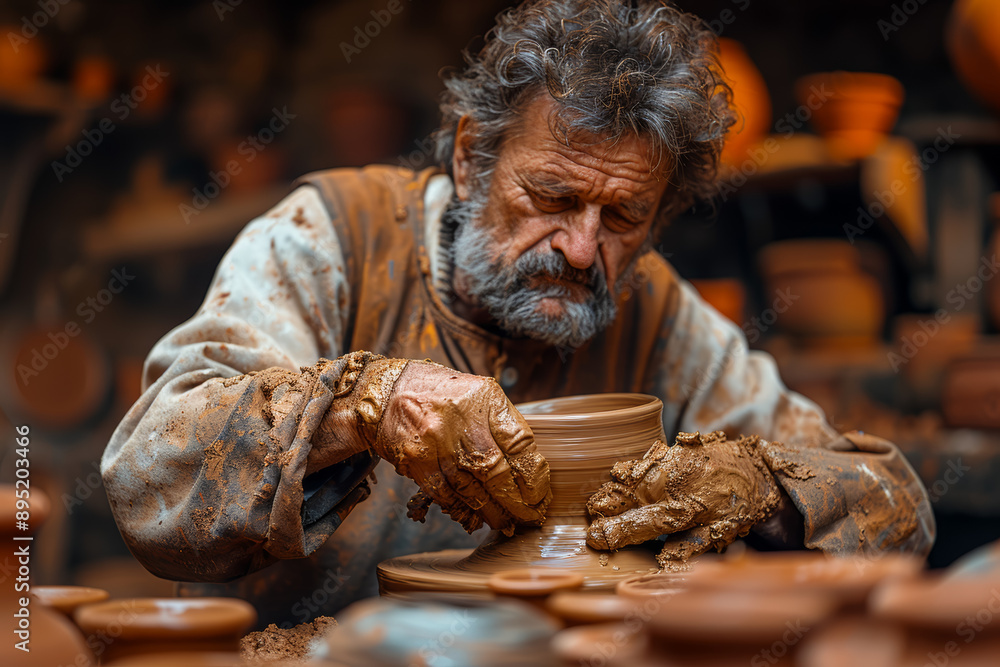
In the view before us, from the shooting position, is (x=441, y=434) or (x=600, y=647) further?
(x=441, y=434)

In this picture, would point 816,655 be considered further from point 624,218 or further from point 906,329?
point 906,329

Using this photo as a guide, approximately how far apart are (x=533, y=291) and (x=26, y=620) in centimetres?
155

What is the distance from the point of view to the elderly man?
1924 mm

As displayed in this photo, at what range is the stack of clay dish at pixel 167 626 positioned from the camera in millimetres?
1266

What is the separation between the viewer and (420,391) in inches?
74.2

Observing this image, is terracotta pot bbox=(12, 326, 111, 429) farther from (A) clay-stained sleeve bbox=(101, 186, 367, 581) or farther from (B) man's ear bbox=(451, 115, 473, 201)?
(B) man's ear bbox=(451, 115, 473, 201)

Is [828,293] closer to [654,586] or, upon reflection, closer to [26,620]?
[654,586]

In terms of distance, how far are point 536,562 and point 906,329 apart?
3.50 m

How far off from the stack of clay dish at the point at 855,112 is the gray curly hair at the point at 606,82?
216 centimetres

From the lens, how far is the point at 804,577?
3.51 ft

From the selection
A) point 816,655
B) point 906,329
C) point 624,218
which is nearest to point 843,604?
point 816,655

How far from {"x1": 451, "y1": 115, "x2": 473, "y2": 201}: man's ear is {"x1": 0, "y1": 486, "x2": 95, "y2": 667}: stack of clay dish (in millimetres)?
1688

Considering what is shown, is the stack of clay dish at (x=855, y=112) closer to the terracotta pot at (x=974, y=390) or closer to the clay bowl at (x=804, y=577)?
the terracotta pot at (x=974, y=390)

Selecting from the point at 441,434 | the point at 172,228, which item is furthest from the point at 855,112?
the point at 172,228
